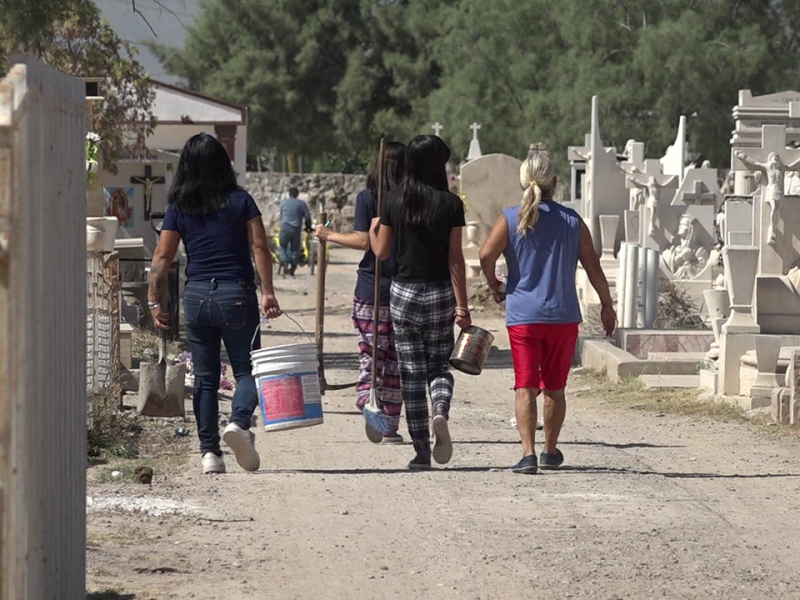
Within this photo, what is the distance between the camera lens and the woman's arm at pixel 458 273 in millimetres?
7805

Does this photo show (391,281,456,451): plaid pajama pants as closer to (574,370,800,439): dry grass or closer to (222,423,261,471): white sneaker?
(222,423,261,471): white sneaker

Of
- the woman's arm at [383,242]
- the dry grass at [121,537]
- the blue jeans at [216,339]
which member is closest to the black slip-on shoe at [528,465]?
the woman's arm at [383,242]

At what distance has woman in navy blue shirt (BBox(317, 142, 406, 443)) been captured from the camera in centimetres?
845

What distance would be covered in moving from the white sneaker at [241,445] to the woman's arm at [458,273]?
4.28 ft

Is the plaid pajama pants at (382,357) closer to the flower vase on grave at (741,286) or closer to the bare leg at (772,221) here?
the flower vase on grave at (741,286)

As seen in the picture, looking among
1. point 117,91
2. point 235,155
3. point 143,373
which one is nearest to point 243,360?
point 143,373

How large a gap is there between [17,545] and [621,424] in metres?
7.29

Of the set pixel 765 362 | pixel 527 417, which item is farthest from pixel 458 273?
pixel 765 362

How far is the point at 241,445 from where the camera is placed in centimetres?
744

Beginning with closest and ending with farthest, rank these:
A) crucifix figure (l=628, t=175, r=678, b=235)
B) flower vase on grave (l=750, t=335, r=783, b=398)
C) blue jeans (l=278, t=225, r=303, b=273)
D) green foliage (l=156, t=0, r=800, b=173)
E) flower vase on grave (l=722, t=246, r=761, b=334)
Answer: flower vase on grave (l=750, t=335, r=783, b=398), flower vase on grave (l=722, t=246, r=761, b=334), crucifix figure (l=628, t=175, r=678, b=235), blue jeans (l=278, t=225, r=303, b=273), green foliage (l=156, t=0, r=800, b=173)

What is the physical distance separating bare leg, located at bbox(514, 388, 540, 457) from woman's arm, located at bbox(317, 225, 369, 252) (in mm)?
1341

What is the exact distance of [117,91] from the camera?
20203 millimetres

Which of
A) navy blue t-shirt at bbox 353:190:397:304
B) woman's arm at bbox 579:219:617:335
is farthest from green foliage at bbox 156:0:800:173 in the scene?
woman's arm at bbox 579:219:617:335

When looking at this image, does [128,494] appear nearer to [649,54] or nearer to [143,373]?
[143,373]
